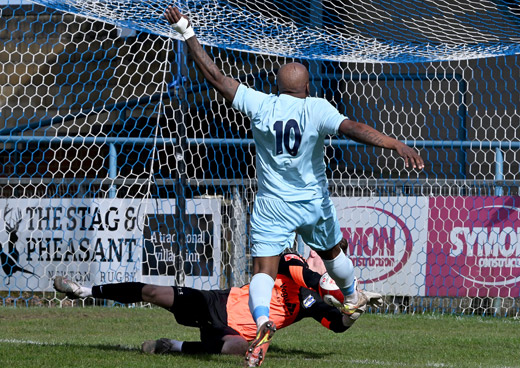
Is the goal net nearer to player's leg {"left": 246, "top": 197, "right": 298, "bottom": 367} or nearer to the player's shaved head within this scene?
the player's shaved head

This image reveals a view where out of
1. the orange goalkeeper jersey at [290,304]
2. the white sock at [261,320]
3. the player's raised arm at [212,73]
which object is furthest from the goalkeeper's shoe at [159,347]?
the player's raised arm at [212,73]

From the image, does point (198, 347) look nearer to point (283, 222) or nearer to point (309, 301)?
point (309, 301)

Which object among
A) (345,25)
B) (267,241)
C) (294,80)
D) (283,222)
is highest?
(345,25)

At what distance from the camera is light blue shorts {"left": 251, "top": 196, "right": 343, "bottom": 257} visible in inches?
201

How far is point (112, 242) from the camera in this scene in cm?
936

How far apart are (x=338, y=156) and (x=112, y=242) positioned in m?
3.06

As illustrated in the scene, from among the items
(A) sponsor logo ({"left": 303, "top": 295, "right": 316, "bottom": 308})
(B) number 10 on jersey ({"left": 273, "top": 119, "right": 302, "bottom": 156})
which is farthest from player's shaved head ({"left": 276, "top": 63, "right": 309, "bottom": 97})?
(A) sponsor logo ({"left": 303, "top": 295, "right": 316, "bottom": 308})

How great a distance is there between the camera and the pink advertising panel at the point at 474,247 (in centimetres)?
888

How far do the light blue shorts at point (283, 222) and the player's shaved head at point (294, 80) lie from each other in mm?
657

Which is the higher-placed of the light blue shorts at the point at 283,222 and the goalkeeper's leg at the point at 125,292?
the light blue shorts at the point at 283,222

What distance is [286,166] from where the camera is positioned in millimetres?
5195

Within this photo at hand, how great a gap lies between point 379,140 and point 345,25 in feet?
15.6

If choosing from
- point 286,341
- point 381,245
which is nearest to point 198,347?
point 286,341

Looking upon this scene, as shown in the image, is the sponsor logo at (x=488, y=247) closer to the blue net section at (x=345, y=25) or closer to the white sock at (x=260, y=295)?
the blue net section at (x=345, y=25)
